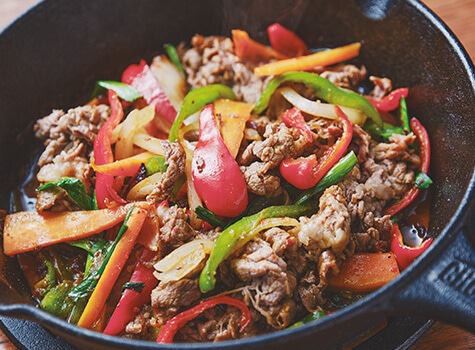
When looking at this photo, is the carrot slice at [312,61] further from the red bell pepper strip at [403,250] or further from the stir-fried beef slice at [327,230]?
the red bell pepper strip at [403,250]

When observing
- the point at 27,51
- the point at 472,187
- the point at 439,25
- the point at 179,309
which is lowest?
the point at 179,309

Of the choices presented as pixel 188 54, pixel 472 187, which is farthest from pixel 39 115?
pixel 472 187

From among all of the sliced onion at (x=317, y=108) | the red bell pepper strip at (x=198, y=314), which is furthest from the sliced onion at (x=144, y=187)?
the sliced onion at (x=317, y=108)

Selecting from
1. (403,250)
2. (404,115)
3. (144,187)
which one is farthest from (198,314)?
(404,115)

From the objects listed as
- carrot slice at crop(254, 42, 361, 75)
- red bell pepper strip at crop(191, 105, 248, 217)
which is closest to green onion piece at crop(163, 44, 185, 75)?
carrot slice at crop(254, 42, 361, 75)

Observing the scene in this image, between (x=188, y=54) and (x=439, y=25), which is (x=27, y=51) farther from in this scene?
(x=439, y=25)

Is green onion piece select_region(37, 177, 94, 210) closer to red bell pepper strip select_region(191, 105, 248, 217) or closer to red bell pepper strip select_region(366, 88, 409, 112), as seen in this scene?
red bell pepper strip select_region(191, 105, 248, 217)
